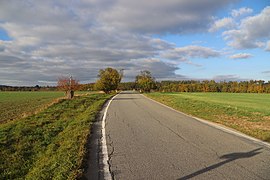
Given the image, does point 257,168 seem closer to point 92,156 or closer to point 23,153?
point 92,156

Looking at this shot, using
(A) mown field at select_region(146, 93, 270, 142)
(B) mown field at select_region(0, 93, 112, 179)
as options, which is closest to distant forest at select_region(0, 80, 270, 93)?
(A) mown field at select_region(146, 93, 270, 142)

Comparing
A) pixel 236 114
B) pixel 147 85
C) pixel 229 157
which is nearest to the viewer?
pixel 229 157

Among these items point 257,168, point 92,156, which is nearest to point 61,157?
point 92,156

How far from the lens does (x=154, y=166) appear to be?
5.25 m

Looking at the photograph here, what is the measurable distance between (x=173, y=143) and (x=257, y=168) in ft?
8.85

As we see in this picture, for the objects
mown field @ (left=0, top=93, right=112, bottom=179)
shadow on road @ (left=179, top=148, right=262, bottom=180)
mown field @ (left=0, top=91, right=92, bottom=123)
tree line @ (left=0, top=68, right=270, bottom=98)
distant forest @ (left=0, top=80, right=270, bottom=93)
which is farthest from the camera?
distant forest @ (left=0, top=80, right=270, bottom=93)

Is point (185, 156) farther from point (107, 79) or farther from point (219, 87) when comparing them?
point (219, 87)

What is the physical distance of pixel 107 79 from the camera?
70562 mm

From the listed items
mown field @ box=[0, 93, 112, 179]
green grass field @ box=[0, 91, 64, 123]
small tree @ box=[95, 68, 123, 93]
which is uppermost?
small tree @ box=[95, 68, 123, 93]

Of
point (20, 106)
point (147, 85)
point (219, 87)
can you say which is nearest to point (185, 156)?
point (20, 106)

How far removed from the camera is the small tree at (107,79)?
6841cm

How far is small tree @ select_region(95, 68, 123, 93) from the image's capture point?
224ft

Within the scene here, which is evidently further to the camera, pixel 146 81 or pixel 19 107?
pixel 146 81

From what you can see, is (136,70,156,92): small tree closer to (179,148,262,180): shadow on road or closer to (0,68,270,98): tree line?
(0,68,270,98): tree line
